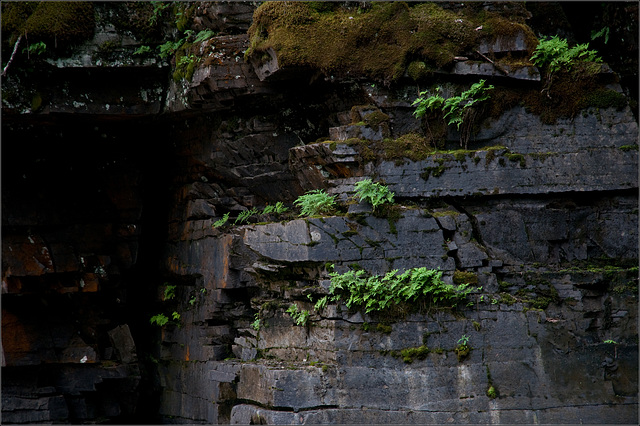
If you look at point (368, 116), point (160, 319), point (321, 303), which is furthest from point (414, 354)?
point (160, 319)

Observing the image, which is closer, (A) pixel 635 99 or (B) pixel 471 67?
(B) pixel 471 67

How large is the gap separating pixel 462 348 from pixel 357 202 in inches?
99.3

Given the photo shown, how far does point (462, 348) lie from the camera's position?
955 cm

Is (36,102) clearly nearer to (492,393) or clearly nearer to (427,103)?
(427,103)

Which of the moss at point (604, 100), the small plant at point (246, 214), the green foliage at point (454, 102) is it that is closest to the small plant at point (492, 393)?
the green foliage at point (454, 102)

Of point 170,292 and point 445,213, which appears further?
point 170,292

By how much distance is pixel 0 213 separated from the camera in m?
14.7

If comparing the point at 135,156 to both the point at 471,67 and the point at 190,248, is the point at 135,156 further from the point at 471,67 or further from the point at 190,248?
the point at 471,67

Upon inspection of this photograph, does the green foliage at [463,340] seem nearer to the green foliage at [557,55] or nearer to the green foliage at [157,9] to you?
the green foliage at [557,55]

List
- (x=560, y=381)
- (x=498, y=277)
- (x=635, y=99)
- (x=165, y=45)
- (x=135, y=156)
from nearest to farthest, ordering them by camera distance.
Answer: (x=560, y=381) < (x=498, y=277) < (x=635, y=99) < (x=165, y=45) < (x=135, y=156)

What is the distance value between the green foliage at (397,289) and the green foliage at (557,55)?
3.62 m

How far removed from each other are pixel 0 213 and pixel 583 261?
11.5 m

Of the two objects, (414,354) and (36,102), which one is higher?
(36,102)

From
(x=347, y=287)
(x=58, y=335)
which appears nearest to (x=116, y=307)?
(x=58, y=335)
